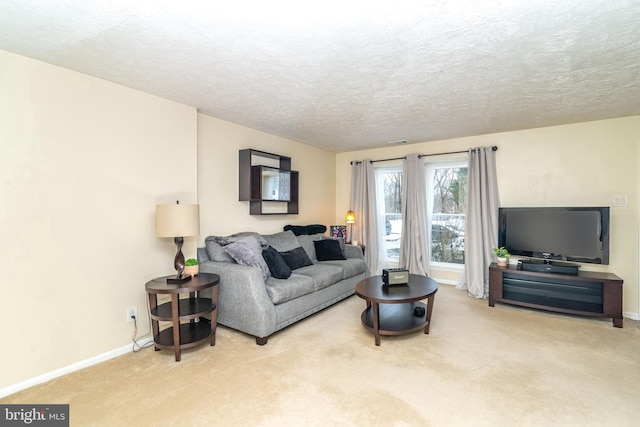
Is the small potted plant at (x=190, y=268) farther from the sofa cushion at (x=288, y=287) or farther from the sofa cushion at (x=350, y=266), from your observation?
the sofa cushion at (x=350, y=266)

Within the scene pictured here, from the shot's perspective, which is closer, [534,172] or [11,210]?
[11,210]

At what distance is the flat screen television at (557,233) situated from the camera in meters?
3.60

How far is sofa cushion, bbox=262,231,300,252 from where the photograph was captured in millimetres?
4090

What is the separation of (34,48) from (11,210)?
1.10 meters

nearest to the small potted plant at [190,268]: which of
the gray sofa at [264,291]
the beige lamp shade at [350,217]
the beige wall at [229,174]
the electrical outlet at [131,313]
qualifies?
the gray sofa at [264,291]

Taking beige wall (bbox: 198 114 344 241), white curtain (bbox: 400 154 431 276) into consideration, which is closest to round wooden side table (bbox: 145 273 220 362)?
beige wall (bbox: 198 114 344 241)

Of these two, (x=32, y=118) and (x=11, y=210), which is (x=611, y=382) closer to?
(x=11, y=210)

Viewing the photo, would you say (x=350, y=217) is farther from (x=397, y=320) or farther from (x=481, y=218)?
(x=397, y=320)

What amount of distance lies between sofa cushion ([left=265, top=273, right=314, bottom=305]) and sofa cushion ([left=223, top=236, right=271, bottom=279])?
178 mm

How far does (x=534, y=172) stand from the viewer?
4.19m

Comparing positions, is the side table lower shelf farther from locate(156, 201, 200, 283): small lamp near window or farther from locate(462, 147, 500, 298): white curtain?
locate(462, 147, 500, 298): white curtain

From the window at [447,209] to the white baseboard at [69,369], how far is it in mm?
4282

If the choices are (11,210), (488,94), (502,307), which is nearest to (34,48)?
(11,210)

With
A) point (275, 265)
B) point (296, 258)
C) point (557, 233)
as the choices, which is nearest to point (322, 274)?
point (296, 258)
